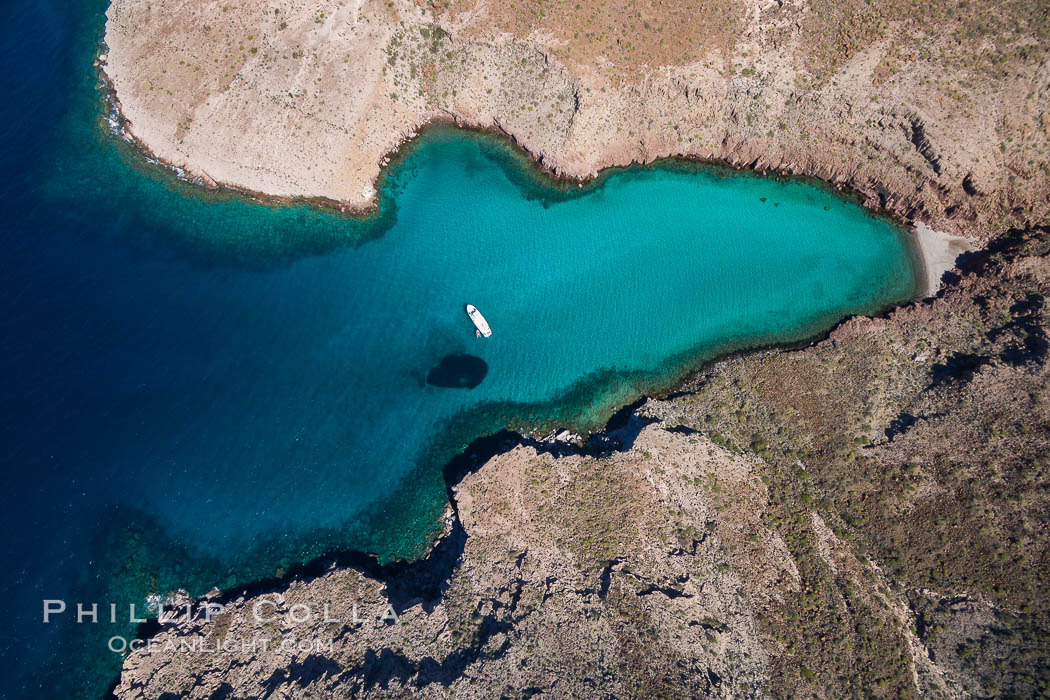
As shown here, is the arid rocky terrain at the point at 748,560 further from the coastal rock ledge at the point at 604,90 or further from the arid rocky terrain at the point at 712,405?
the coastal rock ledge at the point at 604,90

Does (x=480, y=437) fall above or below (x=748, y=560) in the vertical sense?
below

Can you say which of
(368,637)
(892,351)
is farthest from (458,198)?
(892,351)

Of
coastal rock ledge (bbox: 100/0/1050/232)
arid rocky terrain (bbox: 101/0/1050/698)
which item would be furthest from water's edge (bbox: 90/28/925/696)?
coastal rock ledge (bbox: 100/0/1050/232)

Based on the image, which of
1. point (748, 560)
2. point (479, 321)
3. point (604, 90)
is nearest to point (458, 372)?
point (479, 321)

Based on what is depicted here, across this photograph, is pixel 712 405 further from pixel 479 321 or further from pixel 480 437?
pixel 479 321

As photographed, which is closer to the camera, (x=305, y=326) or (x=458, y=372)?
(x=458, y=372)

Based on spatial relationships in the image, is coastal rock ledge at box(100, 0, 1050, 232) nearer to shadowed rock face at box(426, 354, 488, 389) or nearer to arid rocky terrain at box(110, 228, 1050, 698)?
arid rocky terrain at box(110, 228, 1050, 698)

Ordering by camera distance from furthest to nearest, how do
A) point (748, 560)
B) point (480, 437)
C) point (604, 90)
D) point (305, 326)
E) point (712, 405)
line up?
point (305, 326)
point (604, 90)
point (480, 437)
point (712, 405)
point (748, 560)
